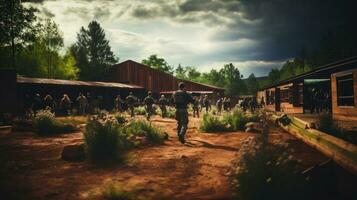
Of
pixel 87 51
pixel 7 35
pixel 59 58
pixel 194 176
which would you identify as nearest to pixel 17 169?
pixel 194 176

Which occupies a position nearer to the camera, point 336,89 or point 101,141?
point 101,141

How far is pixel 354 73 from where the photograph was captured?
41.9 ft

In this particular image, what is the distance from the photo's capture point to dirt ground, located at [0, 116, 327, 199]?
3824 millimetres

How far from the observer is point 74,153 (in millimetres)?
5969

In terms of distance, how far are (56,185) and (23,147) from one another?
4.43 m

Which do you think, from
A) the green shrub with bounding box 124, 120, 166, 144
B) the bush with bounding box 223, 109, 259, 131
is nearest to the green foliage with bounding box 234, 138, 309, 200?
the green shrub with bounding box 124, 120, 166, 144

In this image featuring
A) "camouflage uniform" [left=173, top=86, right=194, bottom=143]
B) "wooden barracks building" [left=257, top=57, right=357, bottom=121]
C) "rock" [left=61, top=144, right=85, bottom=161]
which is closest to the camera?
"rock" [left=61, top=144, right=85, bottom=161]

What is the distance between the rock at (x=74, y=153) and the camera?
5.93m

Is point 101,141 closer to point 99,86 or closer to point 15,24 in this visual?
point 99,86

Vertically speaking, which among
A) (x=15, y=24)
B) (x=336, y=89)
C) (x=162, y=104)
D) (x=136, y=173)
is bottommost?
(x=136, y=173)

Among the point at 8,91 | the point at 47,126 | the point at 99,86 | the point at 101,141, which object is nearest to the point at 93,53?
the point at 99,86

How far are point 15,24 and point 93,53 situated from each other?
24.1 metres

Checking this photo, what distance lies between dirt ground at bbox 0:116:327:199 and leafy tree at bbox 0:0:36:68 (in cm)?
2719

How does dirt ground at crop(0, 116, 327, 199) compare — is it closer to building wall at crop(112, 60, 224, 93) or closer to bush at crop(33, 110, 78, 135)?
bush at crop(33, 110, 78, 135)
